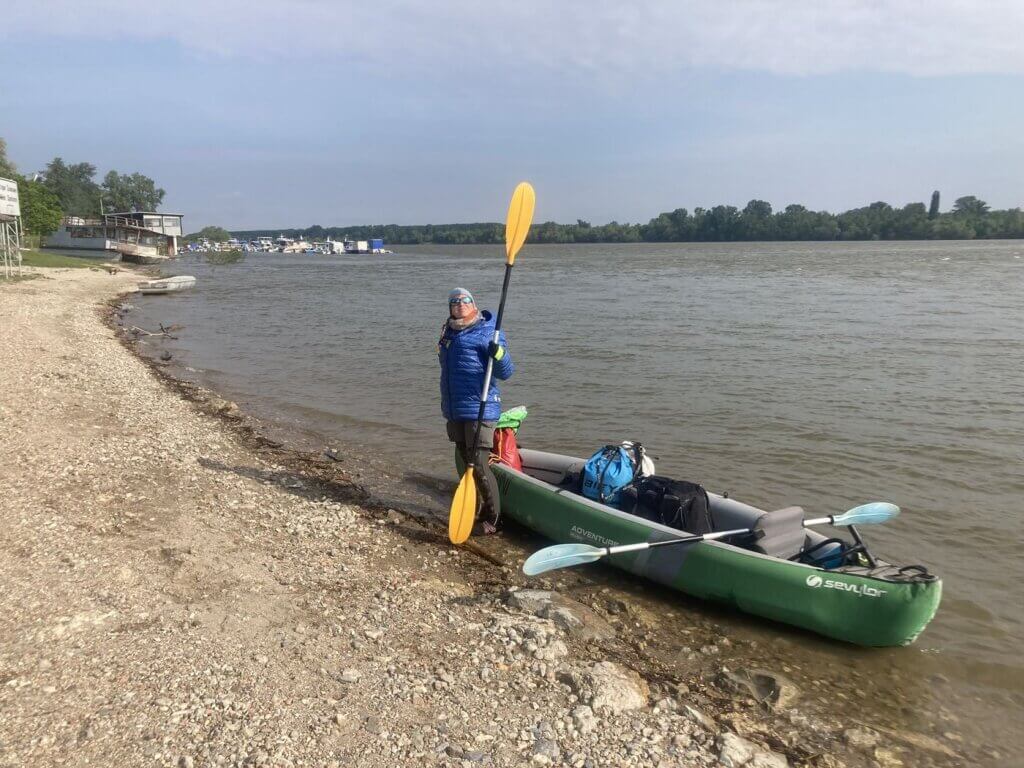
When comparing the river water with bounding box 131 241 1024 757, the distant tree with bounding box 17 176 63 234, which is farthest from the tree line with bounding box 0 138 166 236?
the river water with bounding box 131 241 1024 757

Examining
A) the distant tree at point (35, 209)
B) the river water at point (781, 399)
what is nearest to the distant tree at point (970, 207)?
the river water at point (781, 399)

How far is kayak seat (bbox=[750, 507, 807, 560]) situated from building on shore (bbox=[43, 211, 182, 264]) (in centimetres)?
6674

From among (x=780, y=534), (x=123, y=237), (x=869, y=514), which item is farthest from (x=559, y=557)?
(x=123, y=237)

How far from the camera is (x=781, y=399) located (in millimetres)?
12234

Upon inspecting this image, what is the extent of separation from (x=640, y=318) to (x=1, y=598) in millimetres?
20296

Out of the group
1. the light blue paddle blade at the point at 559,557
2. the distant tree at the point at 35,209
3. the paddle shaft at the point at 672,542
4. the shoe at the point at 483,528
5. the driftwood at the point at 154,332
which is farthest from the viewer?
the distant tree at the point at 35,209

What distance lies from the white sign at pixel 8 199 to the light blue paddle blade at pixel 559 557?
2533 cm

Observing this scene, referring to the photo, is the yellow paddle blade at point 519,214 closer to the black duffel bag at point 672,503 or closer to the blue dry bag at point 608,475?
the blue dry bag at point 608,475

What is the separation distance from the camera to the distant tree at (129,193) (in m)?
110

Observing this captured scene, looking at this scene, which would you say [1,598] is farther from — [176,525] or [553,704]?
[553,704]

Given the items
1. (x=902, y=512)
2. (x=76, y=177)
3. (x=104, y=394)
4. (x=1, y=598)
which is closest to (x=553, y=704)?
(x=1, y=598)

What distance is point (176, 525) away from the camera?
18.6 ft

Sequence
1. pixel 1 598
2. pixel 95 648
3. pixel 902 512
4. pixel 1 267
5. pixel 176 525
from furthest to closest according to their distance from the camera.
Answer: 1. pixel 1 267
2. pixel 902 512
3. pixel 176 525
4. pixel 1 598
5. pixel 95 648

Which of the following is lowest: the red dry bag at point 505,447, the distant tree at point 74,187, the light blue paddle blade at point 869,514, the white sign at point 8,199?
the light blue paddle blade at point 869,514
